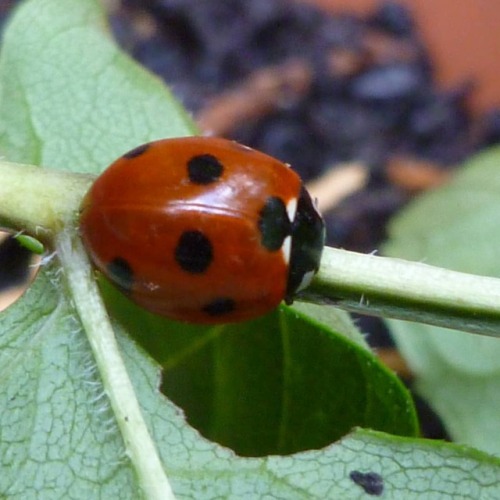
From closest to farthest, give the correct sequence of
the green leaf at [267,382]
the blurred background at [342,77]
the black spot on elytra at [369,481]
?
the black spot on elytra at [369,481], the green leaf at [267,382], the blurred background at [342,77]

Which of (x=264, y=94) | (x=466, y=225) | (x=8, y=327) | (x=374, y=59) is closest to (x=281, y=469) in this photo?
(x=8, y=327)

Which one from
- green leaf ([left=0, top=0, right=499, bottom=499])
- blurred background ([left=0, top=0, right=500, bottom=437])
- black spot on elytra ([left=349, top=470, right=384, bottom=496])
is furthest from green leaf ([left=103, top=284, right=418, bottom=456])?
blurred background ([left=0, top=0, right=500, bottom=437])

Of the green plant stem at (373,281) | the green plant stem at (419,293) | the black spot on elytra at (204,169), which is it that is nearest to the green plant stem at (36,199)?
the green plant stem at (373,281)

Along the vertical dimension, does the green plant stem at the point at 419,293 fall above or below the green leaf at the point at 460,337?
above

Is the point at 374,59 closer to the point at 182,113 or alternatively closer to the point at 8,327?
the point at 182,113

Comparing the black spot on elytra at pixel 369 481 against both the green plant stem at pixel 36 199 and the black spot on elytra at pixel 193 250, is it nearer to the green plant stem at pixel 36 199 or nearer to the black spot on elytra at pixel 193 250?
the black spot on elytra at pixel 193 250

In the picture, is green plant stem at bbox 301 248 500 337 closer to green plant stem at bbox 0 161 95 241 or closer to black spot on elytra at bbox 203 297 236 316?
black spot on elytra at bbox 203 297 236 316
